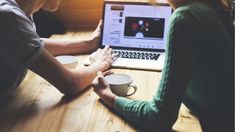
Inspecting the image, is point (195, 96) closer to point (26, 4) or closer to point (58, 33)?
point (26, 4)

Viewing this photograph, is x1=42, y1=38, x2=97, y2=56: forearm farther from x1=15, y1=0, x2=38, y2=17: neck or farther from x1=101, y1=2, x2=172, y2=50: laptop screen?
x1=15, y1=0, x2=38, y2=17: neck

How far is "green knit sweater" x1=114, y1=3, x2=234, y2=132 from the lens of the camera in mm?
982

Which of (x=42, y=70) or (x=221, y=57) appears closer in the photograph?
(x=221, y=57)

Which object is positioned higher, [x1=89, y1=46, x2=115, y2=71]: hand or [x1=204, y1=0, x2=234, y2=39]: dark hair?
[x1=204, y1=0, x2=234, y2=39]: dark hair

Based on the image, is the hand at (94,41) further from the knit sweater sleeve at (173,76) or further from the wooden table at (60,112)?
the knit sweater sleeve at (173,76)

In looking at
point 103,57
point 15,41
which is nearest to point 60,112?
point 15,41

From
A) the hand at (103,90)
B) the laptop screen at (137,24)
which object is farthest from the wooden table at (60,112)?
the laptop screen at (137,24)

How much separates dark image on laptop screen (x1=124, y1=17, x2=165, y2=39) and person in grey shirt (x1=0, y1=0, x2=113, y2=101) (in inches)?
10.6

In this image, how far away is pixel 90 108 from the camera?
1.19 meters

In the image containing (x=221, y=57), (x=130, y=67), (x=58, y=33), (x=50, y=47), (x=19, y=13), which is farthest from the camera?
(x=58, y=33)

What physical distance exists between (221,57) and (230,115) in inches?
7.1

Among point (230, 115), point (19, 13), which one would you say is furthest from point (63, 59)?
point (230, 115)

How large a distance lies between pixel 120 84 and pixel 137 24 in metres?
0.47

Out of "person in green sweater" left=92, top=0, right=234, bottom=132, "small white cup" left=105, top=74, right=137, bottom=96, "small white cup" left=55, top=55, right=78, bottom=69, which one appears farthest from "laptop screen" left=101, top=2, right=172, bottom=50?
"person in green sweater" left=92, top=0, right=234, bottom=132
